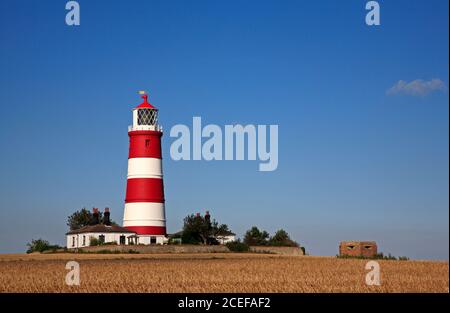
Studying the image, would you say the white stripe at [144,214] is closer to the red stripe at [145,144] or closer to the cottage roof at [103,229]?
the cottage roof at [103,229]

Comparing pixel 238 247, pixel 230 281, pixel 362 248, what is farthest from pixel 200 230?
pixel 230 281

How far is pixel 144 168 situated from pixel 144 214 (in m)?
4.27

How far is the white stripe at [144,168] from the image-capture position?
236 ft

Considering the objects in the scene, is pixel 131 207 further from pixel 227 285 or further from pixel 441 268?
pixel 227 285

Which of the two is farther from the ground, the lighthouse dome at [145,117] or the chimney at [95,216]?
the lighthouse dome at [145,117]

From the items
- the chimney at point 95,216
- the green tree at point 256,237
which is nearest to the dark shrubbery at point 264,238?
the green tree at point 256,237

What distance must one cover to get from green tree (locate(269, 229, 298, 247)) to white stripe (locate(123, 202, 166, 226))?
1578 cm

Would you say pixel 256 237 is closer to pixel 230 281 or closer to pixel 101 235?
pixel 101 235

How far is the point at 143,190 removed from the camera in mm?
71875

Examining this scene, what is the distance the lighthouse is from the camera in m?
72.0

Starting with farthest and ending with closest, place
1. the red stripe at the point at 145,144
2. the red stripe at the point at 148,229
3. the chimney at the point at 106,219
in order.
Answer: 1. the chimney at the point at 106,219
2. the red stripe at the point at 148,229
3. the red stripe at the point at 145,144
